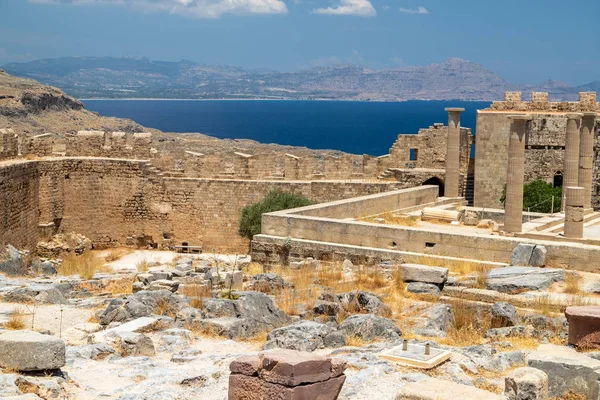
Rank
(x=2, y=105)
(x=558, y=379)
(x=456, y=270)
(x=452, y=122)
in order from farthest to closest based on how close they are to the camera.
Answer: (x=2, y=105), (x=452, y=122), (x=456, y=270), (x=558, y=379)

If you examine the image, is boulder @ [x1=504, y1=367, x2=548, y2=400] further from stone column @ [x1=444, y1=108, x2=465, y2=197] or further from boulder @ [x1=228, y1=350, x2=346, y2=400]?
stone column @ [x1=444, y1=108, x2=465, y2=197]

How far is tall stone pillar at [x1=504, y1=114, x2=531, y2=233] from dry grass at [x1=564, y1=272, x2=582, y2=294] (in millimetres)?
3973

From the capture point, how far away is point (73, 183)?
2477 cm

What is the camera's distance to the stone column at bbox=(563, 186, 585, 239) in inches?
638

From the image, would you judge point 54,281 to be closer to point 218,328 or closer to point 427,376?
point 218,328

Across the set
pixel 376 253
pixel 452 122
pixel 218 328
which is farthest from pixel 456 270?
pixel 452 122

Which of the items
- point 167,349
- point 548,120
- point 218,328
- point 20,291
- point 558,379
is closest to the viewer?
point 558,379

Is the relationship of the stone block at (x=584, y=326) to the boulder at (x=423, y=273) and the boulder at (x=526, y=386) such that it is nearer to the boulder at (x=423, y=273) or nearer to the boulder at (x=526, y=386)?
the boulder at (x=526, y=386)

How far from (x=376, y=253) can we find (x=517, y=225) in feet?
11.7

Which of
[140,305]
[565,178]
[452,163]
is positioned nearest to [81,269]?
[140,305]

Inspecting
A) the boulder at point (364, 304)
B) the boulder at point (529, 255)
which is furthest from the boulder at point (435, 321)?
the boulder at point (529, 255)

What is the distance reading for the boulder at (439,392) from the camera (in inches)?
287

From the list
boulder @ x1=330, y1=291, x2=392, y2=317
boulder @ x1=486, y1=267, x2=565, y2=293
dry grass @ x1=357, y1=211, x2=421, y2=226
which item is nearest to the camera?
boulder @ x1=330, y1=291, x2=392, y2=317

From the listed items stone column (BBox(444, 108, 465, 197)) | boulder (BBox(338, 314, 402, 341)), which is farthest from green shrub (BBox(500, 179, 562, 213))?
boulder (BBox(338, 314, 402, 341))
